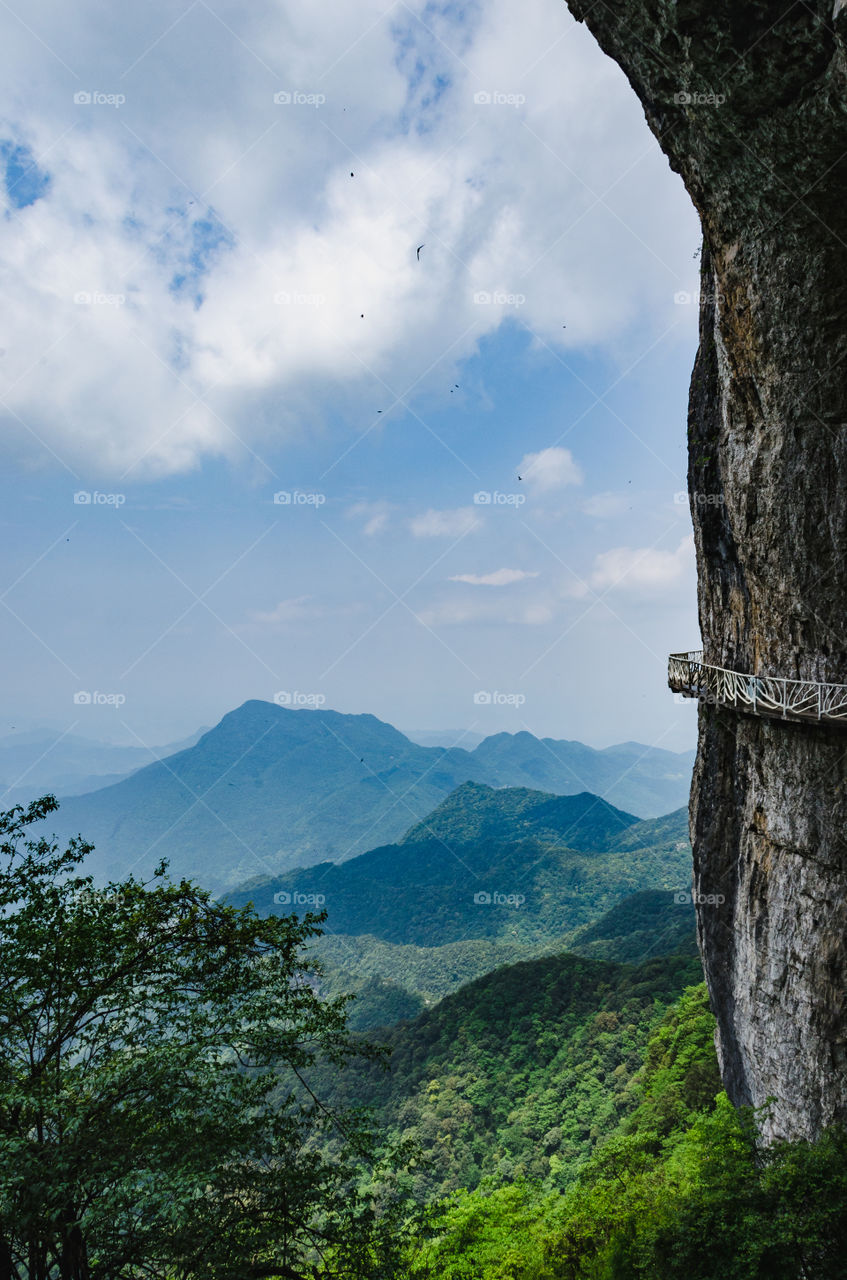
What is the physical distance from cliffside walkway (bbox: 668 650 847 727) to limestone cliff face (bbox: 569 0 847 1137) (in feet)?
1.24

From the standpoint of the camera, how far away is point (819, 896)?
36.4 ft

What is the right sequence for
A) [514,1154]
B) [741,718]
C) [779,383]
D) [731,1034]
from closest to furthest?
[779,383] → [741,718] → [731,1034] → [514,1154]

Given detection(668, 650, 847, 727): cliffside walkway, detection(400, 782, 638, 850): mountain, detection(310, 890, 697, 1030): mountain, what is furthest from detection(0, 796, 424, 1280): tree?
detection(400, 782, 638, 850): mountain

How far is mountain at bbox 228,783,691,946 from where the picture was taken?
10450cm

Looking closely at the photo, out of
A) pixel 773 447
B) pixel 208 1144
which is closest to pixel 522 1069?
pixel 208 1144

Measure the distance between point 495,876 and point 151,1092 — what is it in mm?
116644

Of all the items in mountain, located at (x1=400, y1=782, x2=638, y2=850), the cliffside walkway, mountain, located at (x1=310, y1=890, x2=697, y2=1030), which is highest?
the cliffside walkway

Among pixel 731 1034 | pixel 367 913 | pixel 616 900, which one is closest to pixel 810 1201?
pixel 731 1034

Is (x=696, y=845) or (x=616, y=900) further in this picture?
(x=616, y=900)

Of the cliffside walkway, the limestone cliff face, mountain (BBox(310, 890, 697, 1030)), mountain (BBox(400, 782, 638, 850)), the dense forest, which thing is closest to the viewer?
the dense forest

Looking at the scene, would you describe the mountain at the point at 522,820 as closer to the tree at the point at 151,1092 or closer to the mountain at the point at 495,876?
the mountain at the point at 495,876

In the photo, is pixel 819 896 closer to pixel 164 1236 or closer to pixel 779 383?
pixel 779 383

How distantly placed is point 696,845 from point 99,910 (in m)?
13.6

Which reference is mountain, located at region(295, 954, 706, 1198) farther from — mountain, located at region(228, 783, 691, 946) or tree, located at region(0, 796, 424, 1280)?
mountain, located at region(228, 783, 691, 946)
